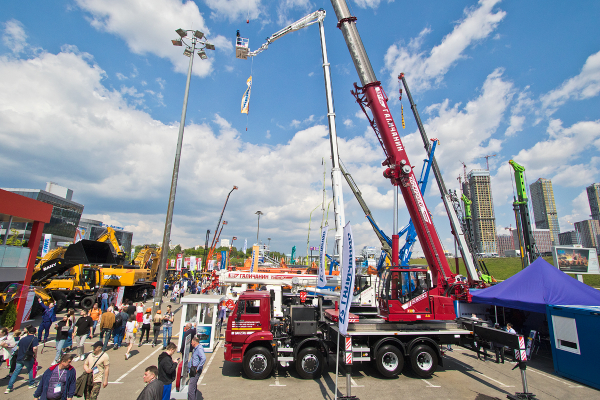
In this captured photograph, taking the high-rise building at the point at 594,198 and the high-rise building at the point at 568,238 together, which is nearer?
the high-rise building at the point at 568,238

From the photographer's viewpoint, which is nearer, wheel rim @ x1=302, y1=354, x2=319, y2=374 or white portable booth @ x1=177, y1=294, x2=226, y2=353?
wheel rim @ x1=302, y1=354, x2=319, y2=374

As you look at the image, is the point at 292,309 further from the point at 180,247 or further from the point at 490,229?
the point at 490,229

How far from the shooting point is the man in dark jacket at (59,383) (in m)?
5.00

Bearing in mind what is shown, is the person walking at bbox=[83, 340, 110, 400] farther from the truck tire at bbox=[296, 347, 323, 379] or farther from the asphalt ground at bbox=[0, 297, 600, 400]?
the truck tire at bbox=[296, 347, 323, 379]

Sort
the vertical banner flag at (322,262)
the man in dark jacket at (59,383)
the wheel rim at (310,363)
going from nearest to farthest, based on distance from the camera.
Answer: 1. the man in dark jacket at (59,383)
2. the wheel rim at (310,363)
3. the vertical banner flag at (322,262)

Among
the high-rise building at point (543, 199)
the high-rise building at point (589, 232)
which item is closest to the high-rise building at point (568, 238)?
the high-rise building at point (589, 232)

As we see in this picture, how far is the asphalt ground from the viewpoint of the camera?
7.52 metres

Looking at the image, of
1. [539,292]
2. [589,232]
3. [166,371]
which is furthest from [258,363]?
[589,232]

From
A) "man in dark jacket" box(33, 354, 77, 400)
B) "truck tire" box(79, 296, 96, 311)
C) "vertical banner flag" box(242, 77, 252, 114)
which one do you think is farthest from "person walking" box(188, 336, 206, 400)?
"truck tire" box(79, 296, 96, 311)

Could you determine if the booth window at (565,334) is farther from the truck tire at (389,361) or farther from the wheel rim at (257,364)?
the wheel rim at (257,364)

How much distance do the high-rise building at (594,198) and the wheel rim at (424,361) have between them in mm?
170732

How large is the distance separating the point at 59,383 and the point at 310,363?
238 inches

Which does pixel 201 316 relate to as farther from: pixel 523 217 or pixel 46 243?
pixel 46 243

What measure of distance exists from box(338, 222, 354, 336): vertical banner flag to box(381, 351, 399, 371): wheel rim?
280cm
